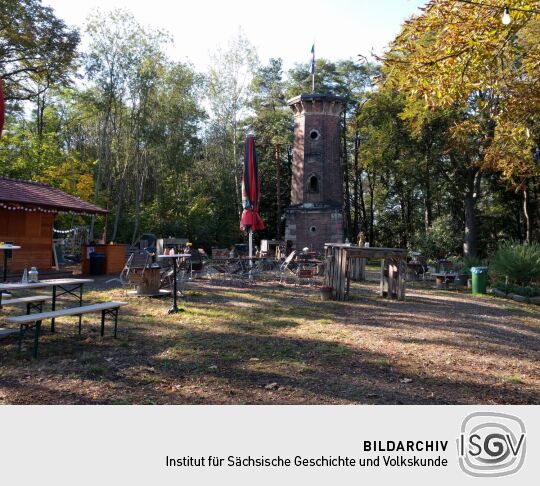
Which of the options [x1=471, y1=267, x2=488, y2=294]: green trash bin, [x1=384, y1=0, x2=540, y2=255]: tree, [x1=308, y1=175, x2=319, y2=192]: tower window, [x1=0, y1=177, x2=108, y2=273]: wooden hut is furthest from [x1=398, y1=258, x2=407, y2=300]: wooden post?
[x1=308, y1=175, x2=319, y2=192]: tower window

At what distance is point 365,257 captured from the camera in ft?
34.2

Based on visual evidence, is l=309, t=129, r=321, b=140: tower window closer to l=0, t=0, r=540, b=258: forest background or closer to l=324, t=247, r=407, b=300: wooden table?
l=0, t=0, r=540, b=258: forest background

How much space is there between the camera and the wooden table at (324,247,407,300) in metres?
10.2

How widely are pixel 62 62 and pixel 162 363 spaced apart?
58.8 ft

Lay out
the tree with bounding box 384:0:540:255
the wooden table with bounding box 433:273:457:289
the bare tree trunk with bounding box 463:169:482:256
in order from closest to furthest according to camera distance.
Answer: the tree with bounding box 384:0:540:255
the wooden table with bounding box 433:273:457:289
the bare tree trunk with bounding box 463:169:482:256

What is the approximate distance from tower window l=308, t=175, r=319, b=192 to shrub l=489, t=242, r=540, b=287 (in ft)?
42.2

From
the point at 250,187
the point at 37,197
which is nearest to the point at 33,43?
the point at 37,197

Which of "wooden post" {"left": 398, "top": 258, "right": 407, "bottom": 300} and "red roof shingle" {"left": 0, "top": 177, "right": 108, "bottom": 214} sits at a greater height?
"red roof shingle" {"left": 0, "top": 177, "right": 108, "bottom": 214}

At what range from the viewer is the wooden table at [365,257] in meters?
10.2

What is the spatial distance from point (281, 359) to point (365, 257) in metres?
5.76

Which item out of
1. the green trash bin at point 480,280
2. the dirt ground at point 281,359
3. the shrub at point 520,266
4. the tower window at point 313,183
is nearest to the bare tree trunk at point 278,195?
the tower window at point 313,183

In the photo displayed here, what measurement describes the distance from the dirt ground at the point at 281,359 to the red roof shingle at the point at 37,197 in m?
6.78

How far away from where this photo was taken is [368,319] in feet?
26.2

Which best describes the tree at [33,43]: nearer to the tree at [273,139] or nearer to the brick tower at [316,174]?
the brick tower at [316,174]
